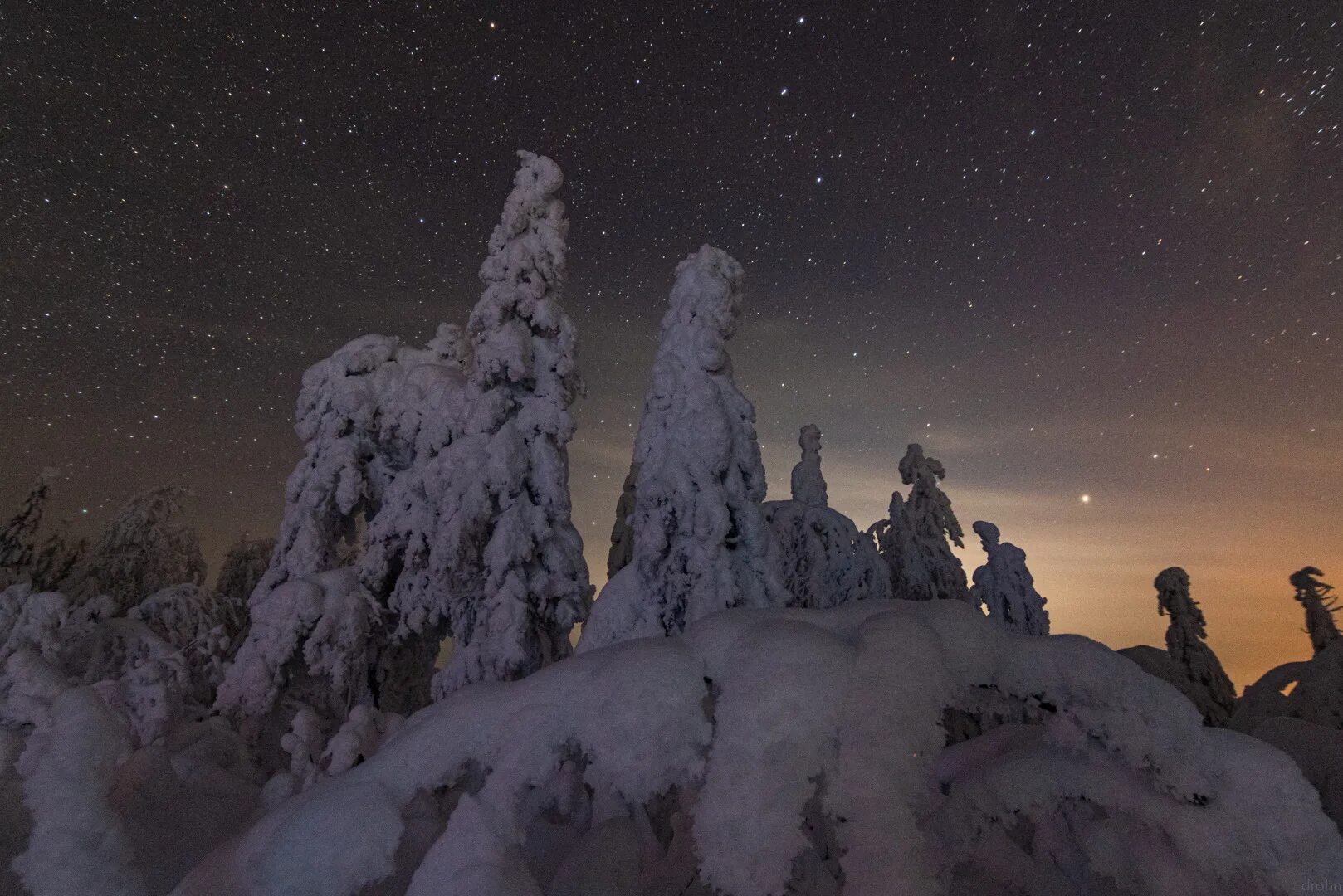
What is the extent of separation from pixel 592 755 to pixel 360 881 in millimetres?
950

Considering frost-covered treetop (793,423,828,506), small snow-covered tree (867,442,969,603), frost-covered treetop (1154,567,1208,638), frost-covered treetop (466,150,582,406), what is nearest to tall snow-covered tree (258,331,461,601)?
frost-covered treetop (466,150,582,406)

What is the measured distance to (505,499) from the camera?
490 inches

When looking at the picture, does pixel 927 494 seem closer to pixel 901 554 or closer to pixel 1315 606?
pixel 901 554

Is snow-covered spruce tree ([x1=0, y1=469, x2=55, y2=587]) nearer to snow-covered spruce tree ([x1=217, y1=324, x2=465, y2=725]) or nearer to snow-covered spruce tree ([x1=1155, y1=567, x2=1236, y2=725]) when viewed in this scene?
snow-covered spruce tree ([x1=217, y1=324, x2=465, y2=725])

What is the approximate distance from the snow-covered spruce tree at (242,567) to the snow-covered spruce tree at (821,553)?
2087cm

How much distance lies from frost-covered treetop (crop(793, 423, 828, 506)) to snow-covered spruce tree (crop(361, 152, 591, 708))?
35.8 ft

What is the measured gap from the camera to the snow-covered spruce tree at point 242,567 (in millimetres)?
25141

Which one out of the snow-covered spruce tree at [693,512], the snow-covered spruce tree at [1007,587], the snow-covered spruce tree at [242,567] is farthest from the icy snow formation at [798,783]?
the snow-covered spruce tree at [242,567]

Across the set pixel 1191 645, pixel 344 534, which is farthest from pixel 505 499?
pixel 1191 645

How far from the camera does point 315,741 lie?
912cm

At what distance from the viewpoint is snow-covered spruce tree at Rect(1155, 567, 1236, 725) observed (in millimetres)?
18453

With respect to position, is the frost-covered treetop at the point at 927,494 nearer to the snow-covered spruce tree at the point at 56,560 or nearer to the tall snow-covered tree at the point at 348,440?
the tall snow-covered tree at the point at 348,440

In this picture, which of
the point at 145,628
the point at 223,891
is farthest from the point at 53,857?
the point at 145,628

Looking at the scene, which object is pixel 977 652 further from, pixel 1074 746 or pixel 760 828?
pixel 760 828
